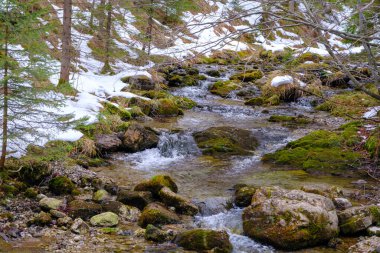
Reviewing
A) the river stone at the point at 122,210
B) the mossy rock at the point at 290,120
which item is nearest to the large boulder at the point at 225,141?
the mossy rock at the point at 290,120

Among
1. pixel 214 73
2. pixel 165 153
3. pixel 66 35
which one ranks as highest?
pixel 66 35

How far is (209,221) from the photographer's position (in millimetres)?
6629

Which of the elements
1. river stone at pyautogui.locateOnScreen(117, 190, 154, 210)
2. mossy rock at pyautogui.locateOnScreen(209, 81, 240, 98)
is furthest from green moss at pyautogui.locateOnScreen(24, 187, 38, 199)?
mossy rock at pyautogui.locateOnScreen(209, 81, 240, 98)

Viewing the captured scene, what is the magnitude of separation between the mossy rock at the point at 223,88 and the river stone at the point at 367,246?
13.2 metres

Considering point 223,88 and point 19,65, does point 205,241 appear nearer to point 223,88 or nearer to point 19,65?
point 19,65

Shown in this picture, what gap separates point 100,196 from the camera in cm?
709

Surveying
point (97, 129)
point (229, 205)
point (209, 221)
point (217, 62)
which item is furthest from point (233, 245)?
point (217, 62)

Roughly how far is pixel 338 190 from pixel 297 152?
3.03m

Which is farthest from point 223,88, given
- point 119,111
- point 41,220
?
point 41,220

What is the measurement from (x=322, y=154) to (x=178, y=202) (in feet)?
15.4

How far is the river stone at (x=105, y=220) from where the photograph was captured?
6.14 meters

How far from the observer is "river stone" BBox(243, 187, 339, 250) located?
5.66m

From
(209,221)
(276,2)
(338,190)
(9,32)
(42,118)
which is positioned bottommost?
(209,221)

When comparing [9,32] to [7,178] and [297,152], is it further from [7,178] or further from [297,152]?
[297,152]
